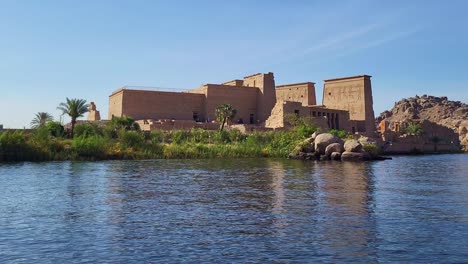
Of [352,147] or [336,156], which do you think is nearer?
[336,156]

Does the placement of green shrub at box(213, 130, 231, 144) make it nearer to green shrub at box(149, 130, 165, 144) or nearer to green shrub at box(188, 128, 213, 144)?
green shrub at box(188, 128, 213, 144)

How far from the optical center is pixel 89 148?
112ft

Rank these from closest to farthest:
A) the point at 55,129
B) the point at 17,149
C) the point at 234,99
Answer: the point at 17,149 < the point at 55,129 < the point at 234,99

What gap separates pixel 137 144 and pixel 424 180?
21.7 meters

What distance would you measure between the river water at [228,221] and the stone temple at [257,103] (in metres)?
33.1

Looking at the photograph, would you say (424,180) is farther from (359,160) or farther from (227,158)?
(227,158)

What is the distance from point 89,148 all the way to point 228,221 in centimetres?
2451

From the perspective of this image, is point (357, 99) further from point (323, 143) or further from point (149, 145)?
point (149, 145)

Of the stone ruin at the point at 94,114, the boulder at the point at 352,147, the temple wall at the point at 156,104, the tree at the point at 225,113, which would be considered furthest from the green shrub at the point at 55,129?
the boulder at the point at 352,147

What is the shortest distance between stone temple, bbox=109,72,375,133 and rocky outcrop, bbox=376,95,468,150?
155ft

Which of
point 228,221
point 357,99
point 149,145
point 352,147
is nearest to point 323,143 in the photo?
point 352,147

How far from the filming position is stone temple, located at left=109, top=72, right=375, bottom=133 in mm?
53844

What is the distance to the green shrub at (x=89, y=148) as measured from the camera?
3397cm

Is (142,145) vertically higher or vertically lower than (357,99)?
lower
